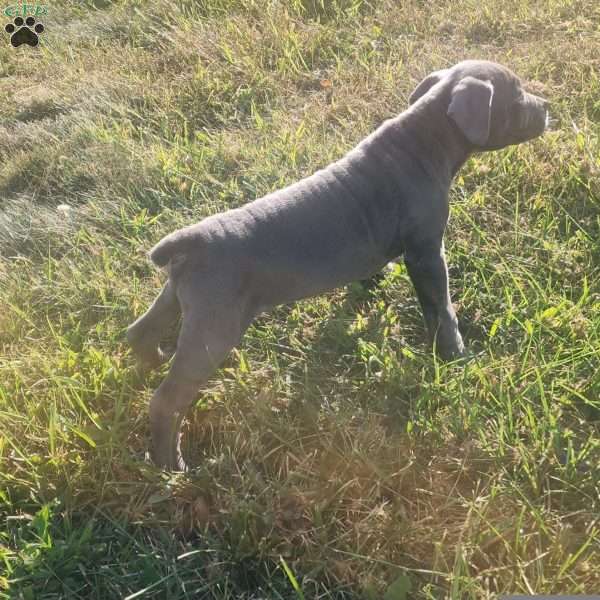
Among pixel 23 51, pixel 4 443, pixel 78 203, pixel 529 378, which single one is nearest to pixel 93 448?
pixel 4 443

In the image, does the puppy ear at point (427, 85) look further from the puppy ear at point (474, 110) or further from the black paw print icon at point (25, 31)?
the black paw print icon at point (25, 31)

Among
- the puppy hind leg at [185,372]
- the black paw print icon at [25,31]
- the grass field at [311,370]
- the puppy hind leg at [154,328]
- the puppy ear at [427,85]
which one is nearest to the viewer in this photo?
the grass field at [311,370]

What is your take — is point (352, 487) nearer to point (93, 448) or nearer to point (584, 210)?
point (93, 448)

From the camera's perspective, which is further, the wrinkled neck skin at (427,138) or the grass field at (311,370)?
the wrinkled neck skin at (427,138)

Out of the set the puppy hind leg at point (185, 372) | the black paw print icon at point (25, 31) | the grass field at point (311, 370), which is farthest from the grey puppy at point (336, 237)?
the black paw print icon at point (25, 31)

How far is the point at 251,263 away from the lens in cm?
296

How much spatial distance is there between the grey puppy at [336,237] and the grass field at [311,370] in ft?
1.15

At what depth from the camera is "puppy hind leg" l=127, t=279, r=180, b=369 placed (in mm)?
3285

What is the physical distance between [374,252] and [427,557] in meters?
1.58

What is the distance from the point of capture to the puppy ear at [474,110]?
3297 millimetres

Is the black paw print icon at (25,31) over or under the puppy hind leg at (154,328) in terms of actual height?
over

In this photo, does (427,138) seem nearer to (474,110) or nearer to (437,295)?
(474,110)

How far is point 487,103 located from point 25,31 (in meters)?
6.88

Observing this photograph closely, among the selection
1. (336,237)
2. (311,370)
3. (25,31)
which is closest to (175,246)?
(336,237)
